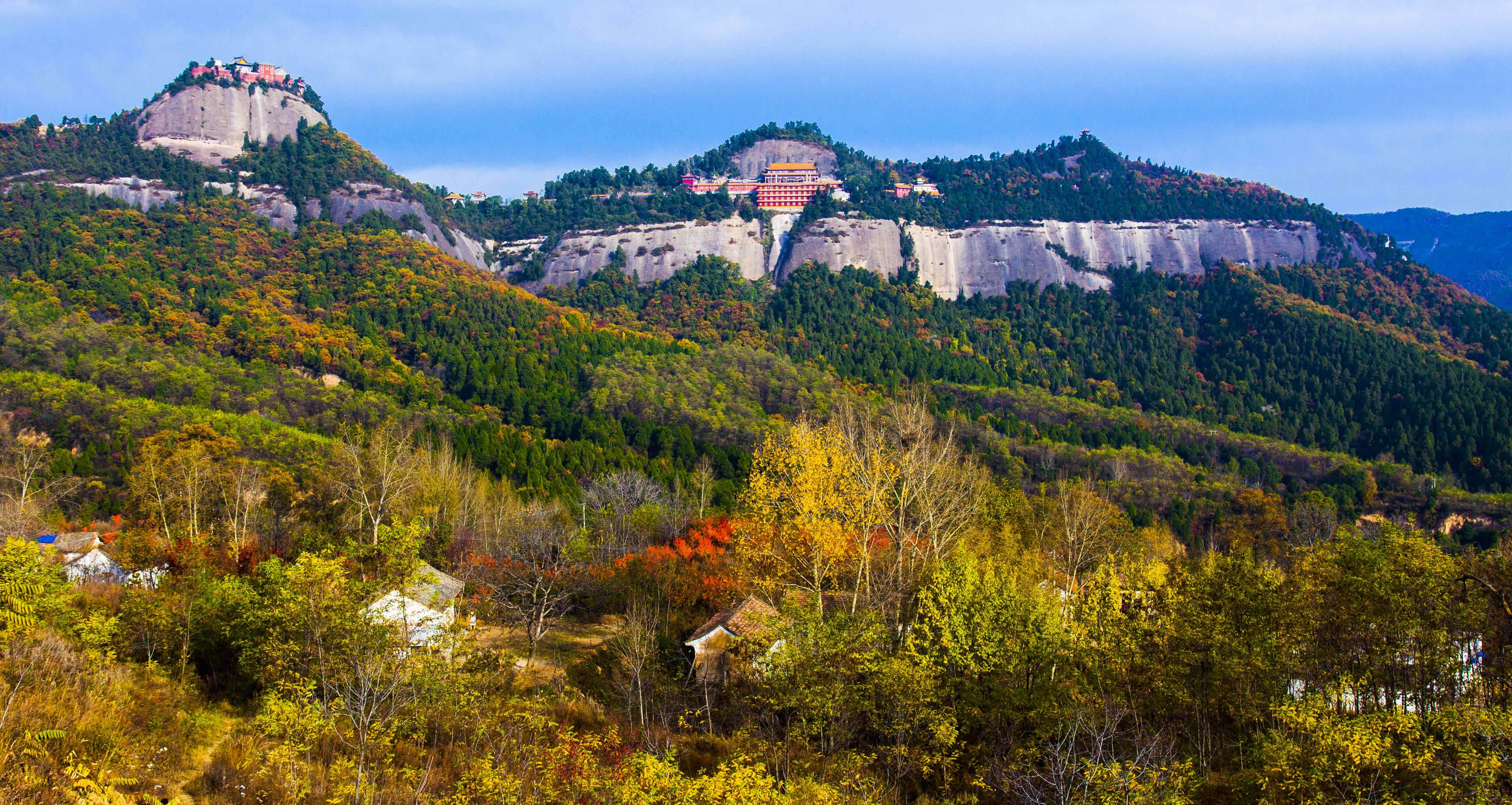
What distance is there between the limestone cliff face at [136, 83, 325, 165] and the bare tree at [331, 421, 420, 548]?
116 metres

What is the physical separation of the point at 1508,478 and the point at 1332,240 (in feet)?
262

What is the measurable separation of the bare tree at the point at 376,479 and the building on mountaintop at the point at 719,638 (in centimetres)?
1365

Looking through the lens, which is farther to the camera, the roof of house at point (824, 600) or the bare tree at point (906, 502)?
the bare tree at point (906, 502)

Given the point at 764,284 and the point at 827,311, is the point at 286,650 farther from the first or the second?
the point at 764,284

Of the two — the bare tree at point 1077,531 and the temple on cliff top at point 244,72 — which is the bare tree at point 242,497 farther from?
the temple on cliff top at point 244,72

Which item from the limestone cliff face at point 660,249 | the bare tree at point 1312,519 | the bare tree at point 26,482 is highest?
the limestone cliff face at point 660,249

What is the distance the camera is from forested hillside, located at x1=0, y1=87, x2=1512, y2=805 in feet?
57.4

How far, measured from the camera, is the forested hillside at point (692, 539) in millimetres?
17500

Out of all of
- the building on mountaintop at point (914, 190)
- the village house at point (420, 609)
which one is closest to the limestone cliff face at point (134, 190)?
the village house at point (420, 609)

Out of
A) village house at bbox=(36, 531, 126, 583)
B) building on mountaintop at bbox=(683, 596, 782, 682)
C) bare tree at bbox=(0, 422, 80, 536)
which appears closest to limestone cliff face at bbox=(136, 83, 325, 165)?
bare tree at bbox=(0, 422, 80, 536)

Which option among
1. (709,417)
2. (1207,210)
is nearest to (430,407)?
(709,417)

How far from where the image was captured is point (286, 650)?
1916 centimetres

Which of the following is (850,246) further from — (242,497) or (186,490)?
(186,490)

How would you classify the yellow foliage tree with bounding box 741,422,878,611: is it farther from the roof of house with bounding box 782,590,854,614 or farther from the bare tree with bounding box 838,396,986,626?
the bare tree with bounding box 838,396,986,626
